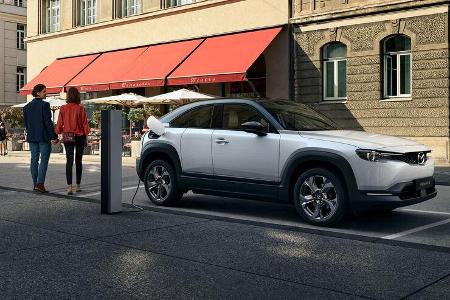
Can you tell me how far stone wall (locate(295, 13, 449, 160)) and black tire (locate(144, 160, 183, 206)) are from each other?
1186 centimetres

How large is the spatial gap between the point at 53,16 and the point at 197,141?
89.7ft

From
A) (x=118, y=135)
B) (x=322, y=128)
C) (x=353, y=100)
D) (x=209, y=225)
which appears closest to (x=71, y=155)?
(x=118, y=135)

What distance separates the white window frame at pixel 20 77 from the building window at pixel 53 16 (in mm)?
17677

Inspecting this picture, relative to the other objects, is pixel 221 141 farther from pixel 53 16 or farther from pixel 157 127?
pixel 53 16

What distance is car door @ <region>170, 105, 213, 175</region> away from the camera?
8.23 metres

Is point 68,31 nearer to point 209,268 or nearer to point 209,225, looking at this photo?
point 209,225

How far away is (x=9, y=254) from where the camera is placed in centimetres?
555

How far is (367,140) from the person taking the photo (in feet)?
22.9

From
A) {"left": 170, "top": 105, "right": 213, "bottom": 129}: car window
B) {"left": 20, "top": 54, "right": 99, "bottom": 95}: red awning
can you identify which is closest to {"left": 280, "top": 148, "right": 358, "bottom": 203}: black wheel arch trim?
{"left": 170, "top": 105, "right": 213, "bottom": 129}: car window

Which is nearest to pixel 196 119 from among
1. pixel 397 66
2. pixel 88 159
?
pixel 397 66

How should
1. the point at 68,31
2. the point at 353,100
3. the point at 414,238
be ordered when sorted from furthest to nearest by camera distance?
the point at 68,31 → the point at 353,100 → the point at 414,238

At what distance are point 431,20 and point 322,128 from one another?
11982 mm

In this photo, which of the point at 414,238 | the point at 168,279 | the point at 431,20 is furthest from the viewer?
the point at 431,20

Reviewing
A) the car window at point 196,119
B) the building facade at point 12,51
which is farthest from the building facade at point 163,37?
the building facade at point 12,51
